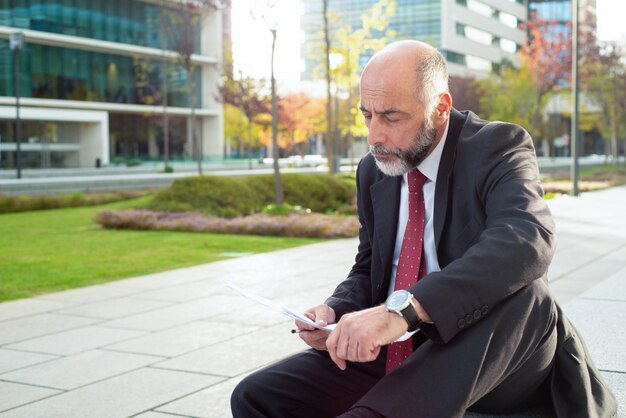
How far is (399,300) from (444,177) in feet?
2.01

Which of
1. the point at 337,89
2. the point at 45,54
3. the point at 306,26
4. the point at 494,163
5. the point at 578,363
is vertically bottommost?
the point at 578,363

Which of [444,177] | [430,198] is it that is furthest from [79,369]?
[444,177]

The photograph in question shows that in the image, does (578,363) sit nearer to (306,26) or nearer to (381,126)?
(381,126)

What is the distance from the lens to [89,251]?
11.4m

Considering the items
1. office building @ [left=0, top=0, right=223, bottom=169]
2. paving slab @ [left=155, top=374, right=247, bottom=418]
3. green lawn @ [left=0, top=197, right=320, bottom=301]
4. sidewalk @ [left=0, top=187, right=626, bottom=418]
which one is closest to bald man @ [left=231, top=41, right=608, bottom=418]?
sidewalk @ [left=0, top=187, right=626, bottom=418]

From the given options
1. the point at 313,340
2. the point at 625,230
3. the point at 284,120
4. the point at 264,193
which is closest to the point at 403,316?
the point at 313,340

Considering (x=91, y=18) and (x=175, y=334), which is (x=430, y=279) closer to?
(x=175, y=334)

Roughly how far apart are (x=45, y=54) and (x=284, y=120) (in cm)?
1793

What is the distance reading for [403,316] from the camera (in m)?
2.28

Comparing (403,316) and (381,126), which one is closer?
(403,316)

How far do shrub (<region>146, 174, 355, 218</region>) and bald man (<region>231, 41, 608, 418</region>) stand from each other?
12939 mm

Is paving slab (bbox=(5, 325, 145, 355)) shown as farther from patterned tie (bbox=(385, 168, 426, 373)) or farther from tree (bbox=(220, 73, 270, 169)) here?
tree (bbox=(220, 73, 270, 169))

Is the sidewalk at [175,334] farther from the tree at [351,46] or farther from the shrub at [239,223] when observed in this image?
the tree at [351,46]

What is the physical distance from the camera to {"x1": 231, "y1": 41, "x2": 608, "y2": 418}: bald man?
89.9 inches
